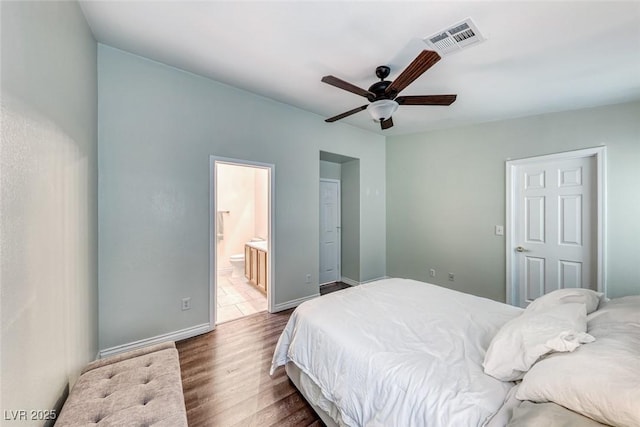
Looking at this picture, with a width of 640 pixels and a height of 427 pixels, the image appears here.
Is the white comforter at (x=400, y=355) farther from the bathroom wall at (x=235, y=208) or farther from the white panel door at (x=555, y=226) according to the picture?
the bathroom wall at (x=235, y=208)

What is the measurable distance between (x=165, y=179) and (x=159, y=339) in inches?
62.9

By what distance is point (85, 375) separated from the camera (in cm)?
128

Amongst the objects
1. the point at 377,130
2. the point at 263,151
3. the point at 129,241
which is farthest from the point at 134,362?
the point at 377,130

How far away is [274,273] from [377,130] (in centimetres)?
297

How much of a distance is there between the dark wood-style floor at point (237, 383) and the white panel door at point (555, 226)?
3.32 meters

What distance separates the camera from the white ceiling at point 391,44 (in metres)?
1.64

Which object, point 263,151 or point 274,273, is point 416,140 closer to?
point 263,151

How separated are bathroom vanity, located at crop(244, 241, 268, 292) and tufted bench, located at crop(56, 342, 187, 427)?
223 cm

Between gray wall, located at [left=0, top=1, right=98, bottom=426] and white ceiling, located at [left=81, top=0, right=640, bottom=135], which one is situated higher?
white ceiling, located at [left=81, top=0, right=640, bottom=135]

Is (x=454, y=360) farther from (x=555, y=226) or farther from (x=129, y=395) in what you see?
(x=555, y=226)

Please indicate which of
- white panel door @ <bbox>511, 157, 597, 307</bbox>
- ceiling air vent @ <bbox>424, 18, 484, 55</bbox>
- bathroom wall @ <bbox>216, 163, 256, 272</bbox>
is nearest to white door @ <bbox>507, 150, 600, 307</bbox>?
white panel door @ <bbox>511, 157, 597, 307</bbox>

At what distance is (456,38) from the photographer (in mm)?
1845

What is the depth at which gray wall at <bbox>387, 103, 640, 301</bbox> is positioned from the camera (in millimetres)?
2650

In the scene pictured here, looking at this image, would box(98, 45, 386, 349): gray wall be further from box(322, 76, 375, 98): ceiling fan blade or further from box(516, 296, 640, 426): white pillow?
box(516, 296, 640, 426): white pillow
